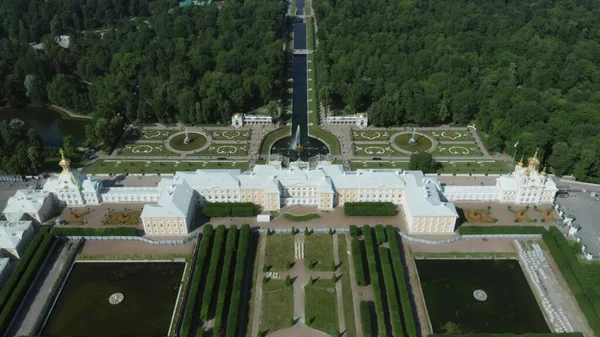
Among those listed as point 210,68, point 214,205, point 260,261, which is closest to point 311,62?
point 210,68

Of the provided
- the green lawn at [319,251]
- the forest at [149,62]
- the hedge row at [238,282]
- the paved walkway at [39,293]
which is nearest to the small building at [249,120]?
the forest at [149,62]

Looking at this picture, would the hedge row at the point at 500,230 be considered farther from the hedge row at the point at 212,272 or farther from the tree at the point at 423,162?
the hedge row at the point at 212,272

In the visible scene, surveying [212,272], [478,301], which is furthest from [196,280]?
[478,301]

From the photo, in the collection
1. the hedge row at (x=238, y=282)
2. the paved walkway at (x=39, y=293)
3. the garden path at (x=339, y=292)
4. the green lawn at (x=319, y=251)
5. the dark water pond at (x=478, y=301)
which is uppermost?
the hedge row at (x=238, y=282)

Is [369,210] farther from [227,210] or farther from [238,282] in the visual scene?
[238,282]

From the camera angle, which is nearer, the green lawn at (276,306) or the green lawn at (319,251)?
the green lawn at (276,306)

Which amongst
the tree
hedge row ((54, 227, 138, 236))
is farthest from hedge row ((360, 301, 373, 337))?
hedge row ((54, 227, 138, 236))

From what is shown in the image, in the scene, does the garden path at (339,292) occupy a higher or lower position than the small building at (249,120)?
lower

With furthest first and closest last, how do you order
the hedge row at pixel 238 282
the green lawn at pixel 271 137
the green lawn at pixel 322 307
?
the green lawn at pixel 271 137 → the green lawn at pixel 322 307 → the hedge row at pixel 238 282
